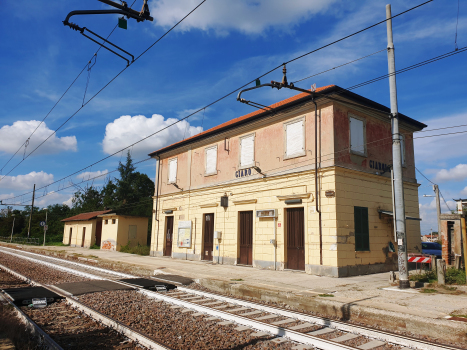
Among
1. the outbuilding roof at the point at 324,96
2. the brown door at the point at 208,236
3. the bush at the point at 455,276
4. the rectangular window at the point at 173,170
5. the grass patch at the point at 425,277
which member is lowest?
the grass patch at the point at 425,277

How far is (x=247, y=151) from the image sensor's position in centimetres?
1733

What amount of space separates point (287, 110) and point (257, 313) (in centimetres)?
1009

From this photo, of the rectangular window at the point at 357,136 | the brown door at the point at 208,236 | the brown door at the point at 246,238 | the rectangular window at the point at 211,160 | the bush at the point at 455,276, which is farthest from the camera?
the rectangular window at the point at 211,160

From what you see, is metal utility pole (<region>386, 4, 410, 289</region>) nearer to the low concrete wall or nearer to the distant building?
the distant building

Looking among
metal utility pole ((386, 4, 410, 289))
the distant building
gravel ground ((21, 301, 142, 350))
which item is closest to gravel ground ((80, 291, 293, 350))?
gravel ground ((21, 301, 142, 350))

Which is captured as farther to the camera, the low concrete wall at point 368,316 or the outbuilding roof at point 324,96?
the outbuilding roof at point 324,96

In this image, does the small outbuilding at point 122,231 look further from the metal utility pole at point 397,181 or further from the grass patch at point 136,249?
the metal utility pole at point 397,181

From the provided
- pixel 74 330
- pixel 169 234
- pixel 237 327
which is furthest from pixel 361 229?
pixel 169 234

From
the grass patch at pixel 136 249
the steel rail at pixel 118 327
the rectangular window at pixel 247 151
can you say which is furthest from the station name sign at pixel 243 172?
the grass patch at pixel 136 249

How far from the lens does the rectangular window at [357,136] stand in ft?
47.1

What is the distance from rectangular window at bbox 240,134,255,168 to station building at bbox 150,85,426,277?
0.05 m

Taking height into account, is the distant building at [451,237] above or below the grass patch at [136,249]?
above

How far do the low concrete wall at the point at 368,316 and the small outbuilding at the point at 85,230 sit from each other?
85.4ft

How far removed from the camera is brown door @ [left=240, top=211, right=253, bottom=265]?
16.6 m
